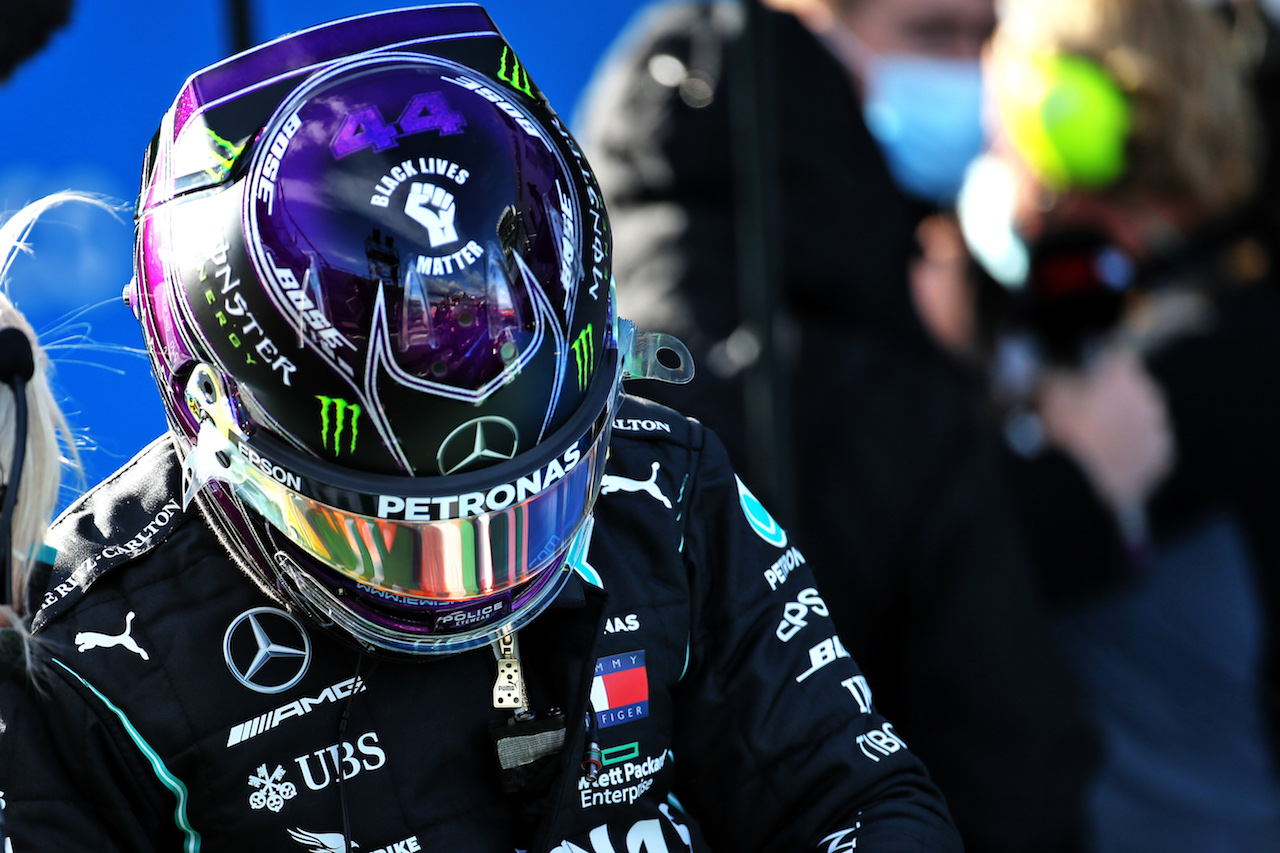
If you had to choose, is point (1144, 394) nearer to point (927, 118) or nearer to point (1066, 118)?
point (1066, 118)

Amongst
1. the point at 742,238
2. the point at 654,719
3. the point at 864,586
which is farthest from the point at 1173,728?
the point at 654,719

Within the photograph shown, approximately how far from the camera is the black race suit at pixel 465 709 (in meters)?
1.35

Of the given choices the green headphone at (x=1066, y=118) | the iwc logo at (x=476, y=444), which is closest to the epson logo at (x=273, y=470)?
the iwc logo at (x=476, y=444)

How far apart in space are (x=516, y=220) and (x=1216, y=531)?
84.3 inches

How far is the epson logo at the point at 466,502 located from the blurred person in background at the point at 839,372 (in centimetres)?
122

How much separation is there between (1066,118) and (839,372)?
832 mm

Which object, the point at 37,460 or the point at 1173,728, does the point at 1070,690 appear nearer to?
the point at 1173,728

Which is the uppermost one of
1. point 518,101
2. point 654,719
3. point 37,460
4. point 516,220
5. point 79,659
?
point 518,101

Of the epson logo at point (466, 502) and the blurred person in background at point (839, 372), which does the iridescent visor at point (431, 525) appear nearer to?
the epson logo at point (466, 502)

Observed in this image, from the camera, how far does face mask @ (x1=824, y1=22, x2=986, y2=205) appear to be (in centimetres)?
330

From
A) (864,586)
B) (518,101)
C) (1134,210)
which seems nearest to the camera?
(518,101)

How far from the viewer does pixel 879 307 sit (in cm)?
287

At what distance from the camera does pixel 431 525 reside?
1328mm

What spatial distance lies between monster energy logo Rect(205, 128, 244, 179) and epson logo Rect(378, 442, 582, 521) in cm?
36
